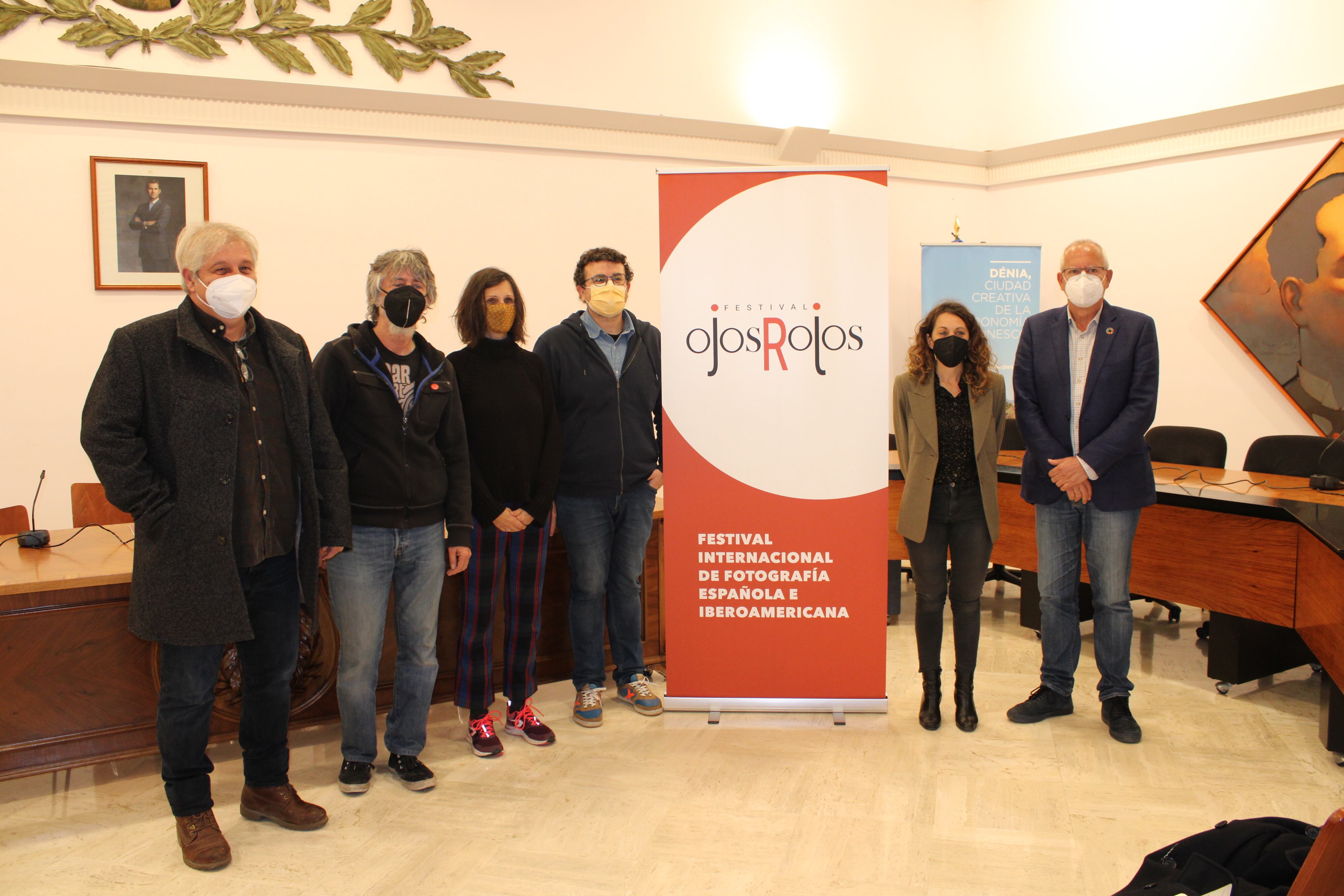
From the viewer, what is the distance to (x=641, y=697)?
10.7 ft

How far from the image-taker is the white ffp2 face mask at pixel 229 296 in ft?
7.00

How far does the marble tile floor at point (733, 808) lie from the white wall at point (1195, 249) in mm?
2894

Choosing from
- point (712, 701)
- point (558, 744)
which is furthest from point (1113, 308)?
point (558, 744)

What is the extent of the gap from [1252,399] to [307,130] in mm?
5900

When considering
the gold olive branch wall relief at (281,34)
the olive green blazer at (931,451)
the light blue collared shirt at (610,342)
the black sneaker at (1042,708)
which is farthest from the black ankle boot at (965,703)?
the gold olive branch wall relief at (281,34)

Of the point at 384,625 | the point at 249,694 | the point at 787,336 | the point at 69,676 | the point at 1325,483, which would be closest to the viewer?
the point at 249,694

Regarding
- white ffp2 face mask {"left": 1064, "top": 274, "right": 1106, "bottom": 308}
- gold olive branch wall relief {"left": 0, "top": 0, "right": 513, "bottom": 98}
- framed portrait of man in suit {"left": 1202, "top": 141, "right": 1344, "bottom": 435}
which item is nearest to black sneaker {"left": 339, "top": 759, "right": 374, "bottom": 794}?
white ffp2 face mask {"left": 1064, "top": 274, "right": 1106, "bottom": 308}

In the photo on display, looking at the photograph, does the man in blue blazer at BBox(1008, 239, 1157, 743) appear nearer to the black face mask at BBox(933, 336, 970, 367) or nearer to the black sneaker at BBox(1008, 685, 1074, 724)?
the black sneaker at BBox(1008, 685, 1074, 724)

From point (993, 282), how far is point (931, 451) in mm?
3834

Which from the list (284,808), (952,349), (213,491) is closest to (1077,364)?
(952,349)

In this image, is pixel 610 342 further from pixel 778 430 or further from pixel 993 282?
pixel 993 282

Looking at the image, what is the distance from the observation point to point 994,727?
3.12 m

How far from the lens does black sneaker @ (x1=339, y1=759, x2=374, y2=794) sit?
264 cm

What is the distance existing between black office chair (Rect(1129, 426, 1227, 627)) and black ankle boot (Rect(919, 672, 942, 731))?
5.97ft
